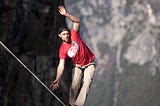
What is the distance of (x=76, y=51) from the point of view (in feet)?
53.9

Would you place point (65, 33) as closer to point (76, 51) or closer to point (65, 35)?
point (65, 35)

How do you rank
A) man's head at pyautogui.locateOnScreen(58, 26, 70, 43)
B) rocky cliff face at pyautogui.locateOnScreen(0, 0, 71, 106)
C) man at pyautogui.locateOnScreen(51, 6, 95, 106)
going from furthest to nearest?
rocky cliff face at pyautogui.locateOnScreen(0, 0, 71, 106), man at pyautogui.locateOnScreen(51, 6, 95, 106), man's head at pyautogui.locateOnScreen(58, 26, 70, 43)

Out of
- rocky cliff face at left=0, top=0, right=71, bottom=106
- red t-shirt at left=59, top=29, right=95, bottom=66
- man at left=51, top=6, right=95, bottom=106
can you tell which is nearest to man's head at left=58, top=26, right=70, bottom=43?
man at left=51, top=6, right=95, bottom=106

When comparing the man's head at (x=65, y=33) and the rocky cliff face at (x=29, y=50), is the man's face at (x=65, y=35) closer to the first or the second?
the man's head at (x=65, y=33)

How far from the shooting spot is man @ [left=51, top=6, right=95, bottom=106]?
53.6ft

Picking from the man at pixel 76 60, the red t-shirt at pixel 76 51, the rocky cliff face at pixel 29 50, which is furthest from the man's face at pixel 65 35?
the rocky cliff face at pixel 29 50

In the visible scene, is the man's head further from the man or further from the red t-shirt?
the red t-shirt

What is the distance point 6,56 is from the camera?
58.1 feet

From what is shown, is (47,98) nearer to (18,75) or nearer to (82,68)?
(18,75)

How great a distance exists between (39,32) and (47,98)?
4.46 metres

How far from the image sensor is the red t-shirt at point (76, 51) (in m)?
16.4

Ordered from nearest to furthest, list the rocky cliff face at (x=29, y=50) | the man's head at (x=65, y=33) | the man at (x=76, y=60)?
the man's head at (x=65, y=33)
the man at (x=76, y=60)
the rocky cliff face at (x=29, y=50)

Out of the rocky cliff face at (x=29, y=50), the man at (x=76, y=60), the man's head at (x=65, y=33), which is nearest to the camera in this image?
the man's head at (x=65, y=33)

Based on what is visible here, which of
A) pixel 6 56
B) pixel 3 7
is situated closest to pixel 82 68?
pixel 6 56
